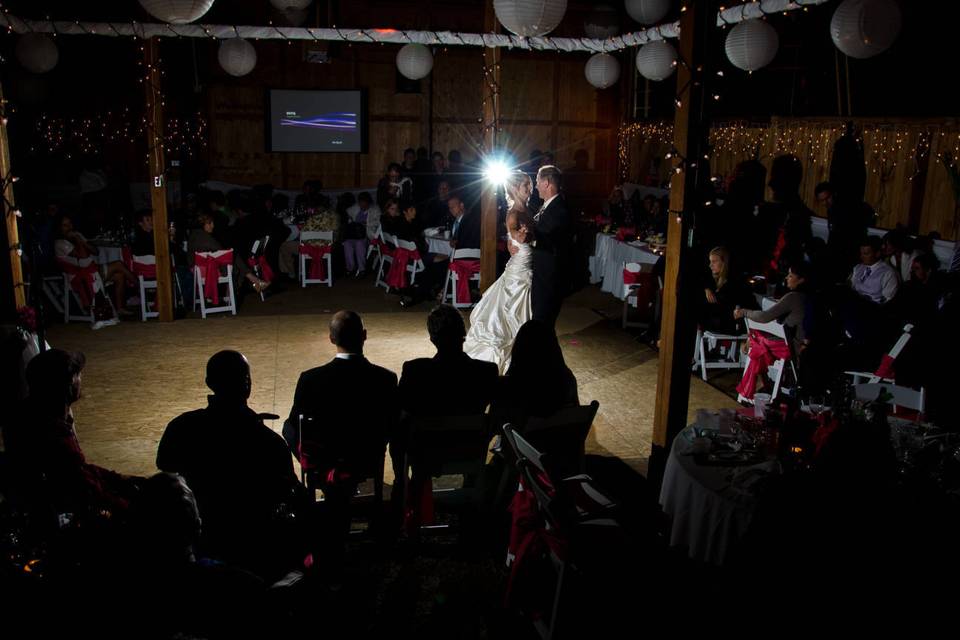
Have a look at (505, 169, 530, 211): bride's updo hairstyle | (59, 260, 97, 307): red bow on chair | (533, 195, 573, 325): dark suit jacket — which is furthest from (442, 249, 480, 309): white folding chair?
(59, 260, 97, 307): red bow on chair

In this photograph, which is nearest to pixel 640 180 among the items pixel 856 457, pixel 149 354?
pixel 149 354

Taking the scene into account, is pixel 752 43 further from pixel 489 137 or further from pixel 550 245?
pixel 550 245

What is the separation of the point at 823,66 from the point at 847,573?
9.36m

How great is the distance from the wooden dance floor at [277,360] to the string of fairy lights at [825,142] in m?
2.12

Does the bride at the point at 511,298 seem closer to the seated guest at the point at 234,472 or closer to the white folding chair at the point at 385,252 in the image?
the white folding chair at the point at 385,252

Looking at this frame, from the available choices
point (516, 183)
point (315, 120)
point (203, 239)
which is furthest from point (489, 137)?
point (315, 120)

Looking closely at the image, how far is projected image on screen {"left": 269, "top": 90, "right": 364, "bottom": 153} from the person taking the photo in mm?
12602

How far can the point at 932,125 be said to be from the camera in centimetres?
807

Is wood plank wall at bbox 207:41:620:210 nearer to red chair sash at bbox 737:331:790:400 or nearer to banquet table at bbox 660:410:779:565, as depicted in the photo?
red chair sash at bbox 737:331:790:400

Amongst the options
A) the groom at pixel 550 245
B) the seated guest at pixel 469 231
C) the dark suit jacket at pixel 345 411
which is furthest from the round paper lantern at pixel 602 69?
the dark suit jacket at pixel 345 411

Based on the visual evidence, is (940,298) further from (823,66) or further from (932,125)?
(823,66)

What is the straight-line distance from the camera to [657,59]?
793cm

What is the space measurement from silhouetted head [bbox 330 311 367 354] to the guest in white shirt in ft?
14.5

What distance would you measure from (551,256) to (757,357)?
1.69 metres
